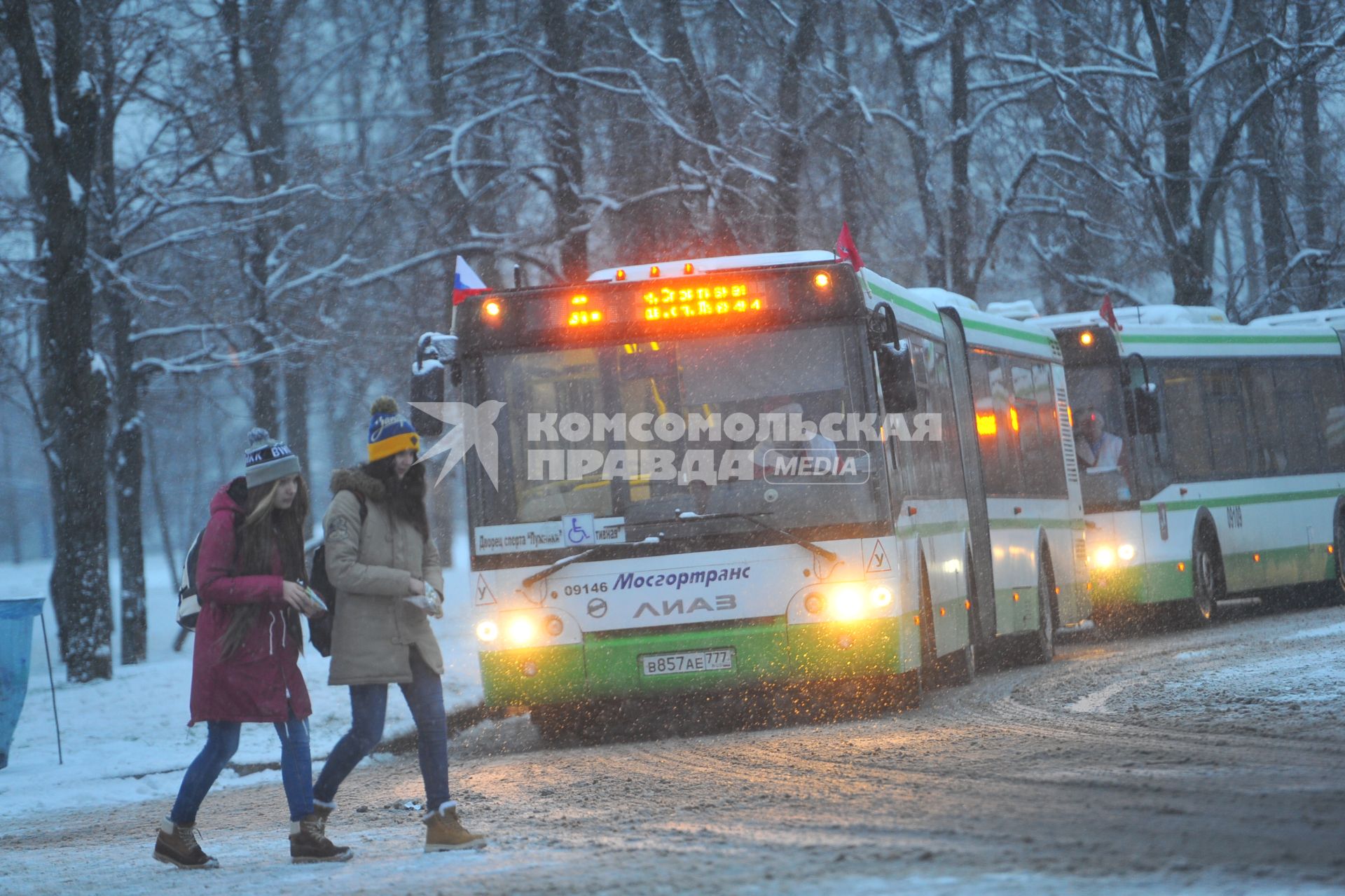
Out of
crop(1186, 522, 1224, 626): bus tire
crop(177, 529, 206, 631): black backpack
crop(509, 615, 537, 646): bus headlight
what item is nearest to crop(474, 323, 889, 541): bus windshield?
crop(509, 615, 537, 646): bus headlight

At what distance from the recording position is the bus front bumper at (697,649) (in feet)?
38.6

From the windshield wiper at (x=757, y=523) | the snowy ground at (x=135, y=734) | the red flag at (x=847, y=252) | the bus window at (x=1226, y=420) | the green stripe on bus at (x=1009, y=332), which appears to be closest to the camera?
the windshield wiper at (x=757, y=523)

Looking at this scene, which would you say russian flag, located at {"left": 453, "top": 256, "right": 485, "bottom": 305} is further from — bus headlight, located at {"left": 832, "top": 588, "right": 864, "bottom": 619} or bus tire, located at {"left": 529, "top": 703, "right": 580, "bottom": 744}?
bus headlight, located at {"left": 832, "top": 588, "right": 864, "bottom": 619}

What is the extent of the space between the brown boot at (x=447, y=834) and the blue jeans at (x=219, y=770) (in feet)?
1.71

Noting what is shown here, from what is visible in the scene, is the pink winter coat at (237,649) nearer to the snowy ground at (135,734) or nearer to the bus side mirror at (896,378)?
the snowy ground at (135,734)

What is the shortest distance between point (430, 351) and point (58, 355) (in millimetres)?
8669

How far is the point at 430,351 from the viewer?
1197 cm

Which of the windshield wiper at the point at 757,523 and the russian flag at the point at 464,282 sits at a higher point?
the russian flag at the point at 464,282

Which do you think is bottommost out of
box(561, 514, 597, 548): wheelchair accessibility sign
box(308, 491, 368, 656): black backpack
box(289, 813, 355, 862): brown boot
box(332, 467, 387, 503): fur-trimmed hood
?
box(289, 813, 355, 862): brown boot

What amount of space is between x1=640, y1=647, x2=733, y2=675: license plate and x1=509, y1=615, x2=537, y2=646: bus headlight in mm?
741

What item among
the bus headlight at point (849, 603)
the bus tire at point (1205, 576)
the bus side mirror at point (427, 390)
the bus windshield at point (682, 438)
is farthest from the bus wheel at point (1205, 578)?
the bus side mirror at point (427, 390)

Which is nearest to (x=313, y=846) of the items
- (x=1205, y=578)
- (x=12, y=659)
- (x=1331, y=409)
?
(x=12, y=659)

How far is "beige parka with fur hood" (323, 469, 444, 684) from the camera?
7535mm

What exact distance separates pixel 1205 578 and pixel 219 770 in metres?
14.4
